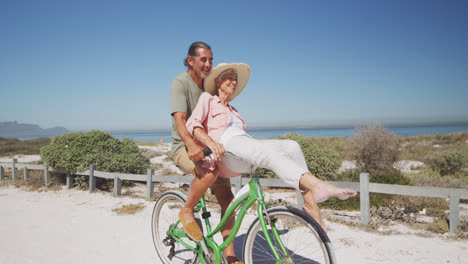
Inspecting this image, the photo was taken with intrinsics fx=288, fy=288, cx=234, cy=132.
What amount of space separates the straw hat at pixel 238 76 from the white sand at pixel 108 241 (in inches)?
100.0

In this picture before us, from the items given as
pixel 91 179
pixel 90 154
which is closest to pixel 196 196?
pixel 91 179

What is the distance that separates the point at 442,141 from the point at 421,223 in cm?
2467

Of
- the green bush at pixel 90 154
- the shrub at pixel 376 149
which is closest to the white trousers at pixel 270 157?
the green bush at pixel 90 154

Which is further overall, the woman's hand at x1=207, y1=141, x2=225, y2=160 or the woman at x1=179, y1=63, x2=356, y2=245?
the woman's hand at x1=207, y1=141, x2=225, y2=160

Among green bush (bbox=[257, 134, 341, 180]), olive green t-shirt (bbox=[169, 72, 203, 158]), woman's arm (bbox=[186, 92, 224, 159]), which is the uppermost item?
olive green t-shirt (bbox=[169, 72, 203, 158])

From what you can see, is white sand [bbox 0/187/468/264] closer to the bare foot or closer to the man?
the man

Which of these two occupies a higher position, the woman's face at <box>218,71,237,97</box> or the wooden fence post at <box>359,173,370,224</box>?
the woman's face at <box>218,71,237,97</box>

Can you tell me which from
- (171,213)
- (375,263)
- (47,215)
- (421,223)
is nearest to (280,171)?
(171,213)

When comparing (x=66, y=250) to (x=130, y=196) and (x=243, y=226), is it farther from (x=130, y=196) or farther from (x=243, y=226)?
(x=130, y=196)

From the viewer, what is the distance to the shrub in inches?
372

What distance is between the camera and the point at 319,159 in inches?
306

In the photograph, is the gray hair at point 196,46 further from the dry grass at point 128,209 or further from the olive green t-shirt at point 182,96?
the dry grass at point 128,209

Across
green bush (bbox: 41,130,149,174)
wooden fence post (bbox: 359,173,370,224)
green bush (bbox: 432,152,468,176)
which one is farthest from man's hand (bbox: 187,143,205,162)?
green bush (bbox: 432,152,468,176)

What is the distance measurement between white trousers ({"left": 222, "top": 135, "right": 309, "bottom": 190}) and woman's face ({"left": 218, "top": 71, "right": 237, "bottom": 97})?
0.49 meters
